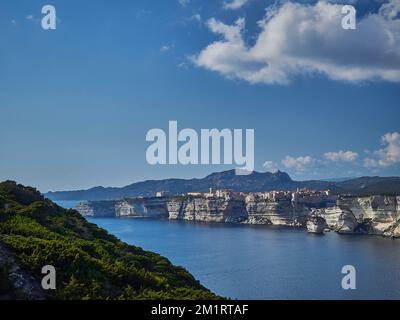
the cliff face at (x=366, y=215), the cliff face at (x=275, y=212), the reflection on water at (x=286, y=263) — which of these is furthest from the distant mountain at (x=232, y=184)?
the reflection on water at (x=286, y=263)

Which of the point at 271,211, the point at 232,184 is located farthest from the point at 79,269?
the point at 232,184

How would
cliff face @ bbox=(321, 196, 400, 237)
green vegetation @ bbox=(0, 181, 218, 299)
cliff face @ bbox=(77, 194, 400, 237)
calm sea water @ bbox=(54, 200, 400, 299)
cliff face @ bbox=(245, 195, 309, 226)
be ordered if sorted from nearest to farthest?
1. green vegetation @ bbox=(0, 181, 218, 299)
2. calm sea water @ bbox=(54, 200, 400, 299)
3. cliff face @ bbox=(321, 196, 400, 237)
4. cliff face @ bbox=(77, 194, 400, 237)
5. cliff face @ bbox=(245, 195, 309, 226)

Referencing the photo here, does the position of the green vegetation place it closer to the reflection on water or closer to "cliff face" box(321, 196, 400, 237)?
the reflection on water

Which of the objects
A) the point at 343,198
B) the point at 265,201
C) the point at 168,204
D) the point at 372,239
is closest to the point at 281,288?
the point at 372,239

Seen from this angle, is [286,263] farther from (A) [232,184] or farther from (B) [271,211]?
(A) [232,184]

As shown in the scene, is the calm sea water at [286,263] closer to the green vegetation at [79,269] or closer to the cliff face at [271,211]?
the cliff face at [271,211]

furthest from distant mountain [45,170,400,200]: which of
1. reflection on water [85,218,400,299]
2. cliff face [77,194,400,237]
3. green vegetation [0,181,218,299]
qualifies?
green vegetation [0,181,218,299]
